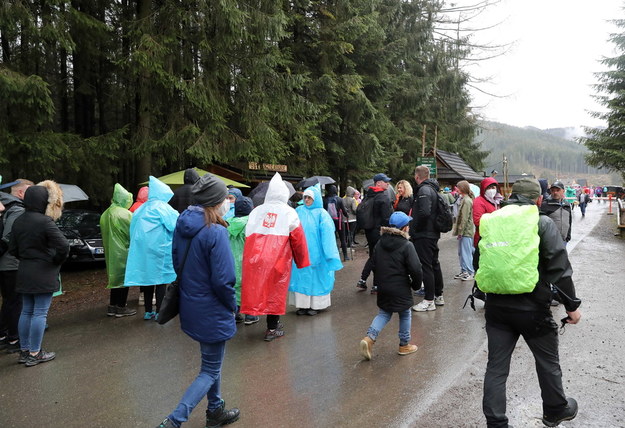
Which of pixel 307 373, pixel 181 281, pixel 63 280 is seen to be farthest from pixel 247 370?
pixel 63 280

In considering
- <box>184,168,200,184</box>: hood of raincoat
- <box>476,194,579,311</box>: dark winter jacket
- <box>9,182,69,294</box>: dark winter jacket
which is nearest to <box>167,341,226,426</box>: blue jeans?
<box>476,194,579,311</box>: dark winter jacket

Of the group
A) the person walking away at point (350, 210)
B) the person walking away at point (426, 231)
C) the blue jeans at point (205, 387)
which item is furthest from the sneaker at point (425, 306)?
the person walking away at point (350, 210)

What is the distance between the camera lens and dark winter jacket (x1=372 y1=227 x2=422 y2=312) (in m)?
4.92

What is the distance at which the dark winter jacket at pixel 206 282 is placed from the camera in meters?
3.41

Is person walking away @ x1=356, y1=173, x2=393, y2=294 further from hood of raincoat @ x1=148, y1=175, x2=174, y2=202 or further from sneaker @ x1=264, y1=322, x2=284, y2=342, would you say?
hood of raincoat @ x1=148, y1=175, x2=174, y2=202

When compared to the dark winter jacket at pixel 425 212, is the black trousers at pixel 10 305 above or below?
below

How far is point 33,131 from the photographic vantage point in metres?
9.09

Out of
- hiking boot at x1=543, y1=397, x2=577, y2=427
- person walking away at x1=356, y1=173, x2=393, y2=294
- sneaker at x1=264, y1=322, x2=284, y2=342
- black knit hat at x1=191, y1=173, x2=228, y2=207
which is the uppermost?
black knit hat at x1=191, y1=173, x2=228, y2=207

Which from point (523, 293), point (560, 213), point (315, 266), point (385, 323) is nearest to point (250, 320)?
point (315, 266)

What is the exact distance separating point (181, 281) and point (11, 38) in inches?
351

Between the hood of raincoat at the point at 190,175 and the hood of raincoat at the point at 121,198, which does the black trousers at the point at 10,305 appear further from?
the hood of raincoat at the point at 190,175

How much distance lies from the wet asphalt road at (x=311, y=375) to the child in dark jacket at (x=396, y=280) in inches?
10.5

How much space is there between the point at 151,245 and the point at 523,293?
16.5ft

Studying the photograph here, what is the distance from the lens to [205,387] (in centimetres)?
339
